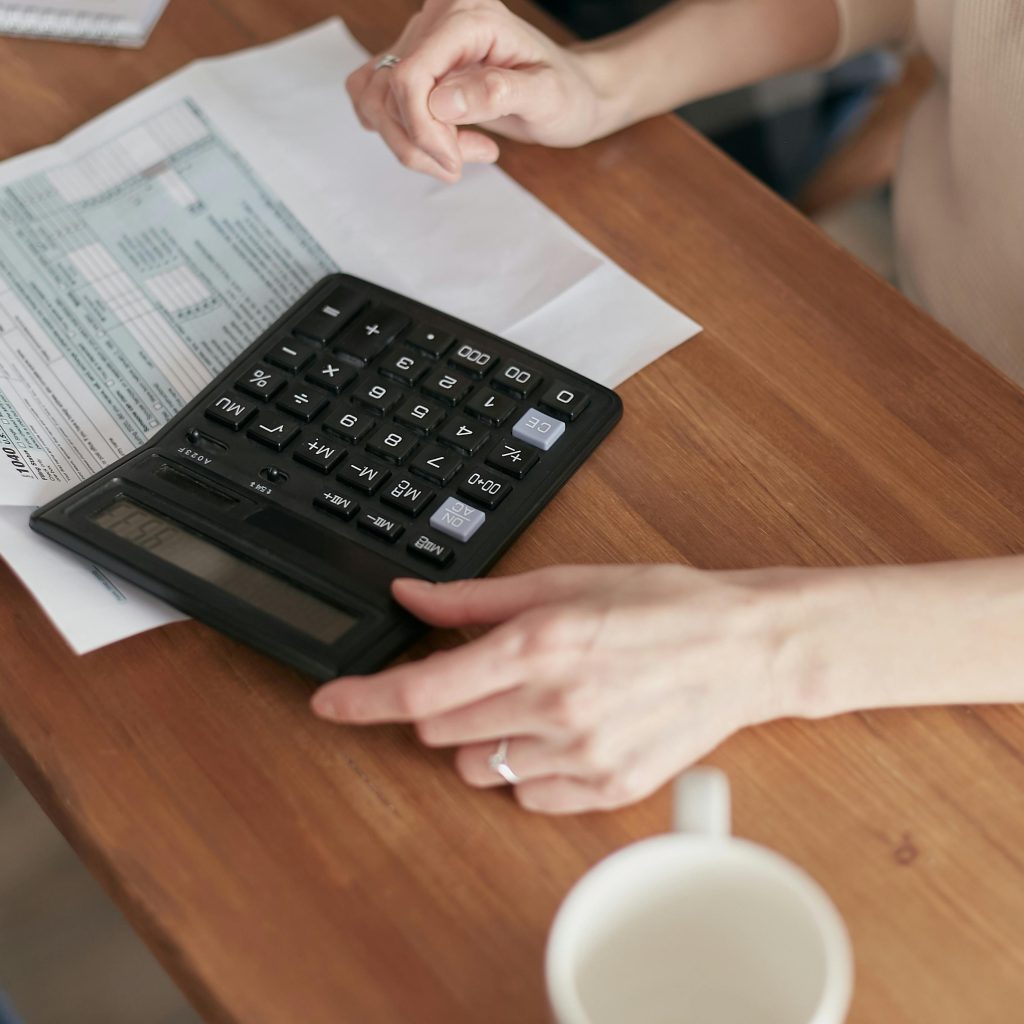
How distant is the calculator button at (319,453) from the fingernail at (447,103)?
211 mm

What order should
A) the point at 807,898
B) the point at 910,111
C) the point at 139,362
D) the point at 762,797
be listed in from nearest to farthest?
the point at 807,898 < the point at 762,797 < the point at 139,362 < the point at 910,111

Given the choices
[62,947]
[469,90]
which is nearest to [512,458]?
[469,90]

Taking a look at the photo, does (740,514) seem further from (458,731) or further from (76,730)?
(76,730)

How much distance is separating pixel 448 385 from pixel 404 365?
3 centimetres

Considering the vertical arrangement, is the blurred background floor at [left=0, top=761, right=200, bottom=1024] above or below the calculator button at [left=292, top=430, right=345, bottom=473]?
below

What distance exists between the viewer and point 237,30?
0.83 meters

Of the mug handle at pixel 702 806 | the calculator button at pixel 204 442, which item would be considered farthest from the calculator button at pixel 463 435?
the mug handle at pixel 702 806

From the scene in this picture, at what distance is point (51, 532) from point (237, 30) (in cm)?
46

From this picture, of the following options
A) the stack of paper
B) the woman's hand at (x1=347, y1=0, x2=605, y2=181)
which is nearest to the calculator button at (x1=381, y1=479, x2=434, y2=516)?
the woman's hand at (x1=347, y1=0, x2=605, y2=181)

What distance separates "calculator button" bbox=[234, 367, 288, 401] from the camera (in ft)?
1.90

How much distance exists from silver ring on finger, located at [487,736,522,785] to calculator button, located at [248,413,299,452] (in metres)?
0.19

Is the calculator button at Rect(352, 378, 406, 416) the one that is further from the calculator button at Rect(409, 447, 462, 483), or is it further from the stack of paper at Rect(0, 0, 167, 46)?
the stack of paper at Rect(0, 0, 167, 46)

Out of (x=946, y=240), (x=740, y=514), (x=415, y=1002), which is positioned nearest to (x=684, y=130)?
(x=946, y=240)

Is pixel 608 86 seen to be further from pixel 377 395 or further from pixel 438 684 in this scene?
pixel 438 684
